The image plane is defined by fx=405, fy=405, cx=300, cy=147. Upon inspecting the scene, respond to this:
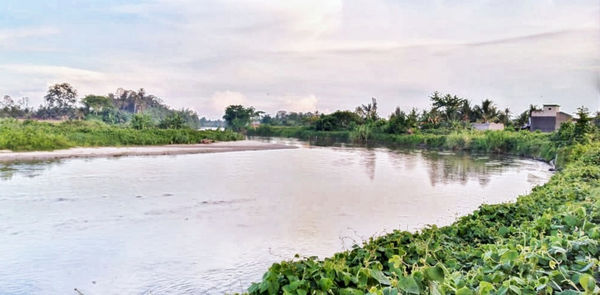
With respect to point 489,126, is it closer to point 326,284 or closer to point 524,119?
point 524,119

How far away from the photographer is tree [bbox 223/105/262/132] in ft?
195

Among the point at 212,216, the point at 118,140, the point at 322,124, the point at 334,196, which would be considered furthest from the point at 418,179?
the point at 322,124

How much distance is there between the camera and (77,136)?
80.2 ft

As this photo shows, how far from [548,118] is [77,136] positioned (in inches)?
1338

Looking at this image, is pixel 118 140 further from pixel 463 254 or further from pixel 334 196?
pixel 463 254

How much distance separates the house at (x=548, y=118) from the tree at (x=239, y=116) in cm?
3823

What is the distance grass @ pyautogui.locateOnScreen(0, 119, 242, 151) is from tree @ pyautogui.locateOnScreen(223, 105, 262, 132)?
22.4 meters

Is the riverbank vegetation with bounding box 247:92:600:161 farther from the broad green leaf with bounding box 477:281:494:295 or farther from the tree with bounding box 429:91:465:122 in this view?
the broad green leaf with bounding box 477:281:494:295

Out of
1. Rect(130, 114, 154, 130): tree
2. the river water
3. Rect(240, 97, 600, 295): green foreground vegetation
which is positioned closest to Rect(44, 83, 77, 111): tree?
Rect(130, 114, 154, 130): tree

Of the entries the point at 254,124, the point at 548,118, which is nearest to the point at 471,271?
the point at 548,118

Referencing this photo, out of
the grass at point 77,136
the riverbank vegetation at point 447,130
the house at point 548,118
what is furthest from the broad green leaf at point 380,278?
the house at point 548,118

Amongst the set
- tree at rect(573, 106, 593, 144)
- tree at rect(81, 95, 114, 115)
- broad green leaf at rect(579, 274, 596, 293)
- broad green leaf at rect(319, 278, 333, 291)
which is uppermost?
tree at rect(81, 95, 114, 115)

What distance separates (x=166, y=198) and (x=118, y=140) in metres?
18.9

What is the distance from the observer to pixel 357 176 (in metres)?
13.9
